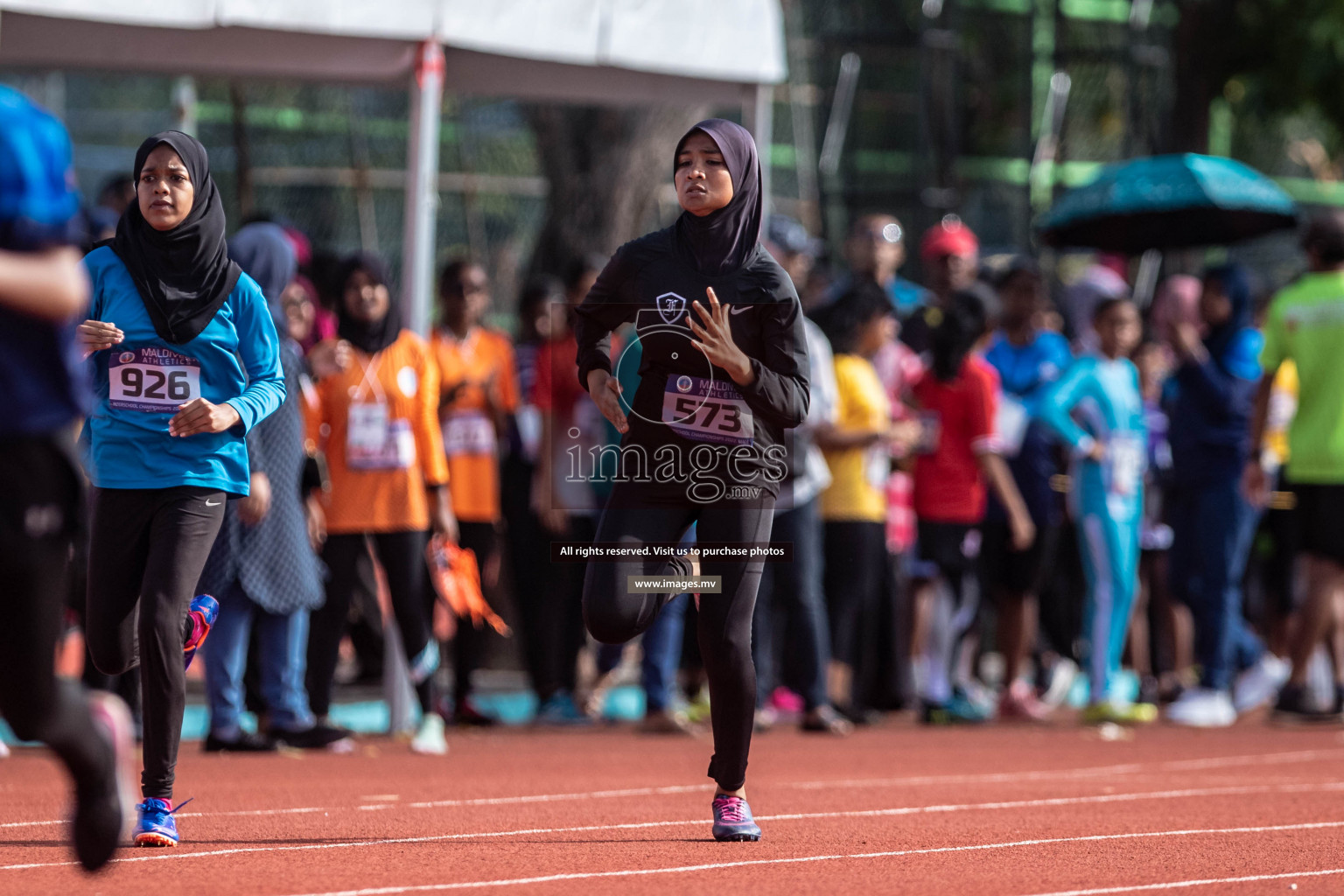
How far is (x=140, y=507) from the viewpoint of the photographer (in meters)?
6.08

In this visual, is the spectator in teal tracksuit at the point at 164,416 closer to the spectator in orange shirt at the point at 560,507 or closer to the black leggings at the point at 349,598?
the black leggings at the point at 349,598

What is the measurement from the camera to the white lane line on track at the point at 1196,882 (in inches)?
212

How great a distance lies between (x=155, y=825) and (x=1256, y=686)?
325 inches

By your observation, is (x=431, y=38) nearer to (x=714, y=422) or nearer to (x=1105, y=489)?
(x=1105, y=489)

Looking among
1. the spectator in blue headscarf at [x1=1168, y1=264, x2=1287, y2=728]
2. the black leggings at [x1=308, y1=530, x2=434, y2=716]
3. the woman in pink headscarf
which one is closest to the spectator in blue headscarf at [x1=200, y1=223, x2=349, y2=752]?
the black leggings at [x1=308, y1=530, x2=434, y2=716]

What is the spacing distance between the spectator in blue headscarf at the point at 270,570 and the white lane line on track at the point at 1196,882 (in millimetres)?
4689

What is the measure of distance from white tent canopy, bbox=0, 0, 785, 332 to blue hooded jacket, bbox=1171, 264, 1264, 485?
3240 mm

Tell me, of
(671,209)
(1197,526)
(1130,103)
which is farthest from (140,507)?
(1130,103)

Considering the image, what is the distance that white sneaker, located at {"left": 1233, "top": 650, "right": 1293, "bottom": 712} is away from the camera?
12.4 m

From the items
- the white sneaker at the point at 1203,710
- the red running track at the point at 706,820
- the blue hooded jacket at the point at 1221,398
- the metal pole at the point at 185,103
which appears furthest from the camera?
the metal pole at the point at 185,103

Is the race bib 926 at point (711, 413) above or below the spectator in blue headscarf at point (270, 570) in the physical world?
above

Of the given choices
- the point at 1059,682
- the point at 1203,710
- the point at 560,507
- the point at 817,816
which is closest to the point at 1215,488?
the point at 1203,710

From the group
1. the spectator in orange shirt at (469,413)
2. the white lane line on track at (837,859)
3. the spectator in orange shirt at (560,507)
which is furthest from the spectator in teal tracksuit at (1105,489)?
the white lane line on track at (837,859)

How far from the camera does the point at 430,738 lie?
962 centimetres
